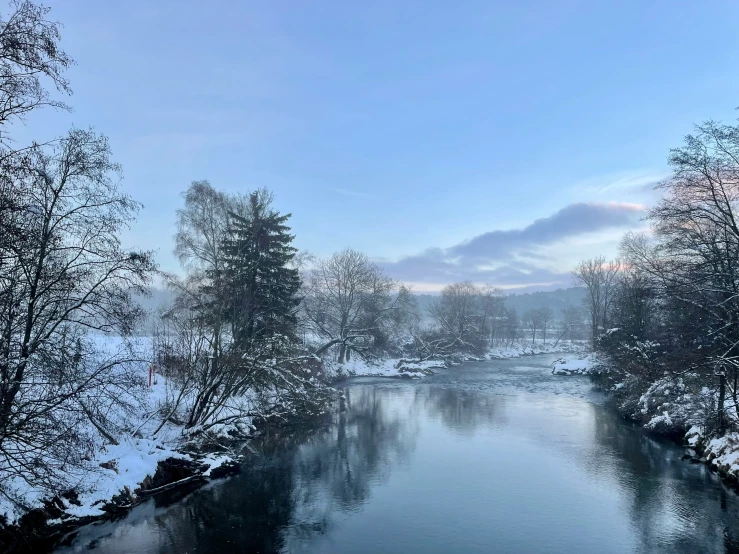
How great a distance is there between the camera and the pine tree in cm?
2327

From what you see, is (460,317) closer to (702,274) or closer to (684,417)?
(684,417)

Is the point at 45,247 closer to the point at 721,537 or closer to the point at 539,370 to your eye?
the point at 721,537

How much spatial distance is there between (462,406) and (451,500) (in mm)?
15380

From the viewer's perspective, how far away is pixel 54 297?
11016mm

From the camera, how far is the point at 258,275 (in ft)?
92.4

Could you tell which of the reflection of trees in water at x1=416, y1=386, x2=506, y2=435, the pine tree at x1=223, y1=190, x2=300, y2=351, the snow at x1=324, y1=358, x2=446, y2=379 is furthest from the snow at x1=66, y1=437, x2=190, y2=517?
the snow at x1=324, y1=358, x2=446, y2=379

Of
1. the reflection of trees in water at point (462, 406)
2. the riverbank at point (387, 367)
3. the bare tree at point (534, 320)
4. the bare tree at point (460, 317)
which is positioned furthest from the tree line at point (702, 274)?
the bare tree at point (534, 320)

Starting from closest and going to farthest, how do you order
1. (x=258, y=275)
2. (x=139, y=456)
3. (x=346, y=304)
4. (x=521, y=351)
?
(x=139, y=456) → (x=258, y=275) → (x=346, y=304) → (x=521, y=351)

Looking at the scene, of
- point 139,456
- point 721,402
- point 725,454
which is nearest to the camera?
point 139,456

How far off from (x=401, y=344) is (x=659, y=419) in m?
39.6

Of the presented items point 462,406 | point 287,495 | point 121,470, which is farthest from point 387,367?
point 121,470

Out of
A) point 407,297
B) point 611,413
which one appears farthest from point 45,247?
point 407,297

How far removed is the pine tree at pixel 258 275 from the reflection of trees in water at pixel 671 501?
15446 mm

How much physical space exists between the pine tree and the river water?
6040 millimetres
